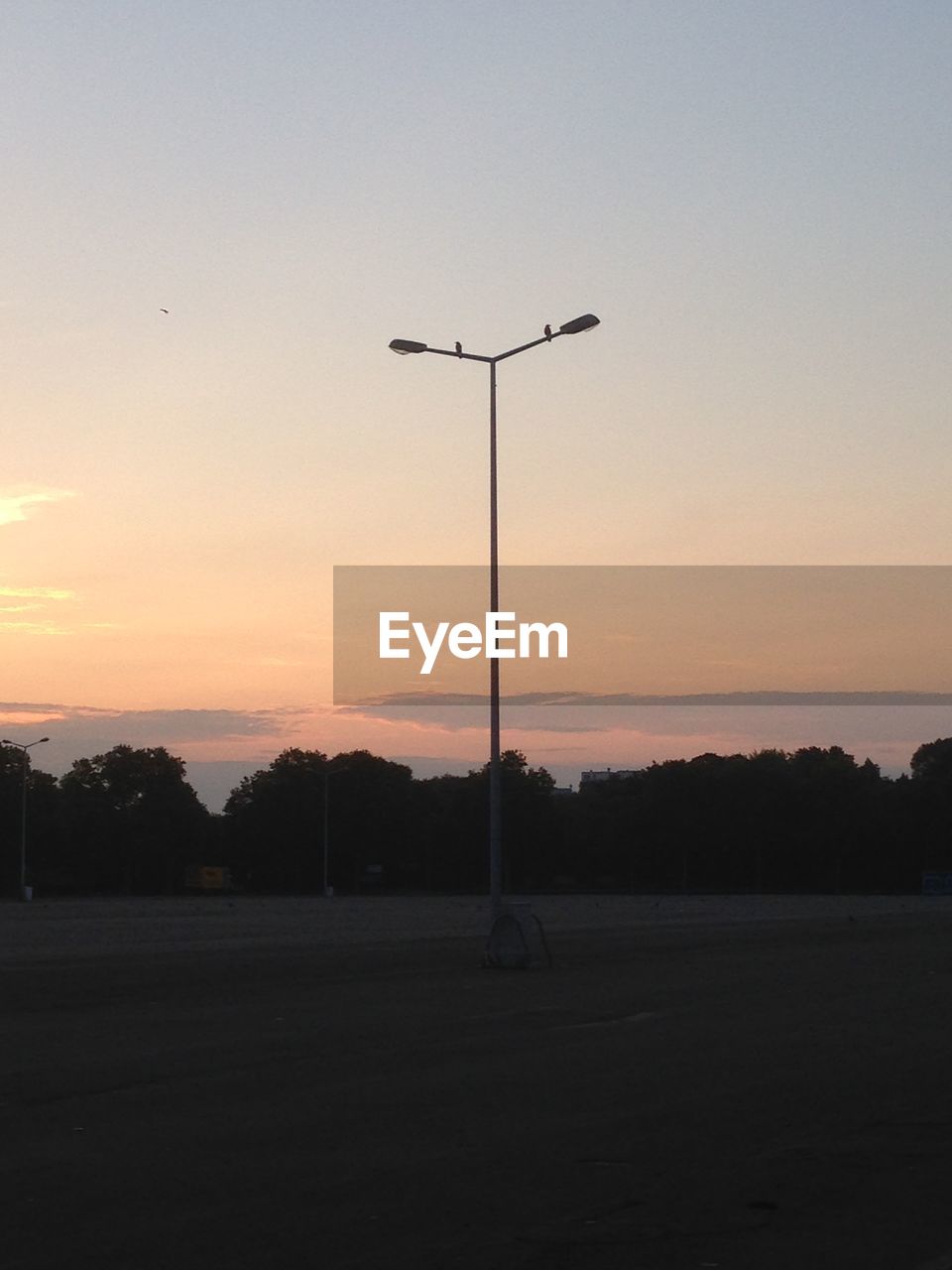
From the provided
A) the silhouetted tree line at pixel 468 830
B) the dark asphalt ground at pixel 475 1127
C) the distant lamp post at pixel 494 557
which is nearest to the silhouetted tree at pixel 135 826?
the silhouetted tree line at pixel 468 830

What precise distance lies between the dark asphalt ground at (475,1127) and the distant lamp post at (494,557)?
6532 mm

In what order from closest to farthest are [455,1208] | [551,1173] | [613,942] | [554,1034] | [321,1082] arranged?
Result: 1. [455,1208]
2. [551,1173]
3. [321,1082]
4. [554,1034]
5. [613,942]

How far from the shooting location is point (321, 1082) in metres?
13.9

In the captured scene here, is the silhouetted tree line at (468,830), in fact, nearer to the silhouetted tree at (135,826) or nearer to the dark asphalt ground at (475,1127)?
the silhouetted tree at (135,826)

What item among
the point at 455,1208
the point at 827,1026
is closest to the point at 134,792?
the point at 827,1026

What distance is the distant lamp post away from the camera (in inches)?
1203

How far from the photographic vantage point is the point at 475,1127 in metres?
11.5

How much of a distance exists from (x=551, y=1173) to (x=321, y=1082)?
4429 mm

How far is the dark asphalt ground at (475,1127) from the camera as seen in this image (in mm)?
8109

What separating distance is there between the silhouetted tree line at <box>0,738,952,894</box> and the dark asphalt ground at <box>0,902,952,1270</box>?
356ft

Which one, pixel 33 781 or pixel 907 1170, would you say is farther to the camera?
pixel 33 781

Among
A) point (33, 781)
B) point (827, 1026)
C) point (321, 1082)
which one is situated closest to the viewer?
point (321, 1082)

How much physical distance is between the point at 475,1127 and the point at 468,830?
12747 centimetres

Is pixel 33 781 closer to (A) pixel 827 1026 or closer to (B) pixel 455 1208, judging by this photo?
(A) pixel 827 1026
